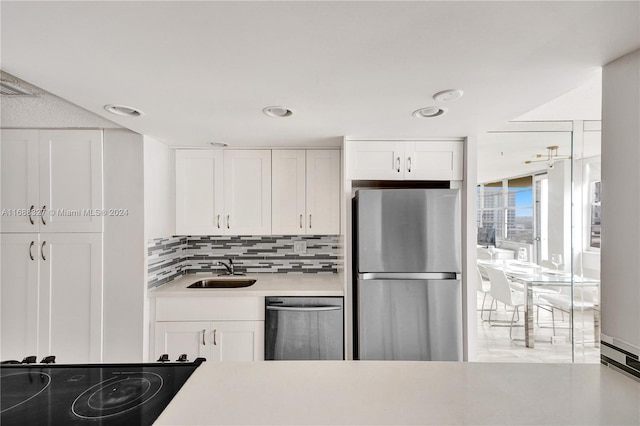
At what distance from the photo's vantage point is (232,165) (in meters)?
2.89

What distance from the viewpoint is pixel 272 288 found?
8.55ft

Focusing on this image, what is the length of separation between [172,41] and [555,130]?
2966 mm

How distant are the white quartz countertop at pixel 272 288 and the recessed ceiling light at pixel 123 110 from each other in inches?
54.5

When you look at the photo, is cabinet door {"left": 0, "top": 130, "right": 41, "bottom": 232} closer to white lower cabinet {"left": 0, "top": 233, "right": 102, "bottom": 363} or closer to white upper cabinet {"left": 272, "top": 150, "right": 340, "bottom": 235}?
white lower cabinet {"left": 0, "top": 233, "right": 102, "bottom": 363}

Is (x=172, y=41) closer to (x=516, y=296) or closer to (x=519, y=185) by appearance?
(x=519, y=185)

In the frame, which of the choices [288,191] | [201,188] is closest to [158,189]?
[201,188]

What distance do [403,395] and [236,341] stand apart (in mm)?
1866

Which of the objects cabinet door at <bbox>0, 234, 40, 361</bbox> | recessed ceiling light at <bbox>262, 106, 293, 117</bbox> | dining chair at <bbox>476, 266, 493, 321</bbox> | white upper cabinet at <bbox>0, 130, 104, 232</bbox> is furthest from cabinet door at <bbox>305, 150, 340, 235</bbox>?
cabinet door at <bbox>0, 234, 40, 361</bbox>

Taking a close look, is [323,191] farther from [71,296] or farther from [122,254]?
[71,296]

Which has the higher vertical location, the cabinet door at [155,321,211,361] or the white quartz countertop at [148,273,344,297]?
the white quartz countertop at [148,273,344,297]

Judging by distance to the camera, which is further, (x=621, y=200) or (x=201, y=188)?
(x=201, y=188)

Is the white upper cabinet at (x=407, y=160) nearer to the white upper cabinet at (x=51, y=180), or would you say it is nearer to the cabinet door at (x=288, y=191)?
the cabinet door at (x=288, y=191)

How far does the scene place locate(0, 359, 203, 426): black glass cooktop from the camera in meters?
0.96

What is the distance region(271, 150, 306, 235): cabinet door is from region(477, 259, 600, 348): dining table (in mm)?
2081
